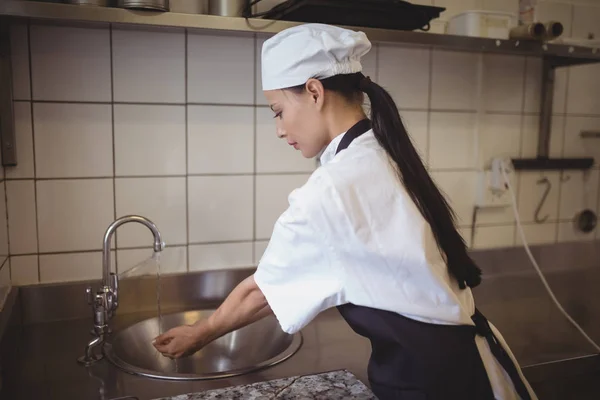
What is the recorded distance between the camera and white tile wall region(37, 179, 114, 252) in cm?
128

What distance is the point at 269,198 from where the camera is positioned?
1474 millimetres

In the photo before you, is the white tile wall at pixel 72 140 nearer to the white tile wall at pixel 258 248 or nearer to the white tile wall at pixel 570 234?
the white tile wall at pixel 258 248

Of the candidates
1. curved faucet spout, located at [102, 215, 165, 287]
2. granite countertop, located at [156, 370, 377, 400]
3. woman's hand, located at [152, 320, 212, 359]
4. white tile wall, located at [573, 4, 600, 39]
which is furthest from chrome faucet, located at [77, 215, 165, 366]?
white tile wall, located at [573, 4, 600, 39]

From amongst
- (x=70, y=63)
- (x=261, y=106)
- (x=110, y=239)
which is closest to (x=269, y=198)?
(x=261, y=106)

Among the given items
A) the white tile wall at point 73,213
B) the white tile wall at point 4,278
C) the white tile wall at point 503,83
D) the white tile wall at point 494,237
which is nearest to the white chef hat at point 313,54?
the white tile wall at point 73,213

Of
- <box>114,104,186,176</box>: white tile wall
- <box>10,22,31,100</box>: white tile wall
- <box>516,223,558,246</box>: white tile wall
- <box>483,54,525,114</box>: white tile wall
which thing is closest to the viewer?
<box>10,22,31,100</box>: white tile wall

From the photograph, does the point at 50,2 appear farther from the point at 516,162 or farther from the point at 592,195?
the point at 592,195

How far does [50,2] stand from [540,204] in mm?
1505

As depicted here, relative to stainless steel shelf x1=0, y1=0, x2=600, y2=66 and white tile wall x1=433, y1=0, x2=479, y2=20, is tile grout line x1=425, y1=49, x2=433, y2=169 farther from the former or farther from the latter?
stainless steel shelf x1=0, y1=0, x2=600, y2=66

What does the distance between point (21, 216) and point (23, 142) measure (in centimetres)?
17

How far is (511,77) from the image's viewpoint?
1701mm

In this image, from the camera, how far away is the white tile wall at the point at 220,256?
1421mm

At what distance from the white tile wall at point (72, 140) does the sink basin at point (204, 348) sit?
383 millimetres

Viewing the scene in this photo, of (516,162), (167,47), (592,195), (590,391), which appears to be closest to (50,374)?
(167,47)
